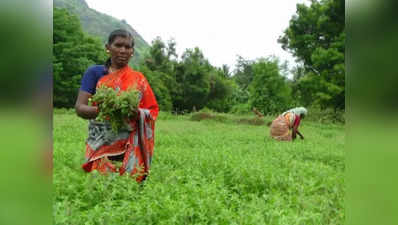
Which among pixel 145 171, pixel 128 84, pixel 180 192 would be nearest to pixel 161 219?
pixel 180 192

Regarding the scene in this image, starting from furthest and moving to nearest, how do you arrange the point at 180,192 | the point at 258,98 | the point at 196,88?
the point at 196,88 → the point at 258,98 → the point at 180,192

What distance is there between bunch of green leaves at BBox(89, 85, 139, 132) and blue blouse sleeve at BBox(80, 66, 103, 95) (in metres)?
0.24

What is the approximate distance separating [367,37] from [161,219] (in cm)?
242

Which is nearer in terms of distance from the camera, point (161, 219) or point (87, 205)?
point (161, 219)

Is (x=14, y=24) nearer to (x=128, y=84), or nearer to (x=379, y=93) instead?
(x=379, y=93)

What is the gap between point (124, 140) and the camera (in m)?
3.96

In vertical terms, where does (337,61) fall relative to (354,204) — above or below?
above

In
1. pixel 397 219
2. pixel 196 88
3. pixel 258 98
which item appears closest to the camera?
pixel 397 219

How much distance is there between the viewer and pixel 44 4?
578 millimetres

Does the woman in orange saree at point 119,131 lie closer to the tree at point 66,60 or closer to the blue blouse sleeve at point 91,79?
the blue blouse sleeve at point 91,79

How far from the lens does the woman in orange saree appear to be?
3.84 m

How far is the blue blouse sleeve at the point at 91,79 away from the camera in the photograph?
3908 mm

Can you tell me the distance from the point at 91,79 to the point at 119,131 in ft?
1.99

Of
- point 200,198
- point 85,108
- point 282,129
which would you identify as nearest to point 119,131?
point 85,108
